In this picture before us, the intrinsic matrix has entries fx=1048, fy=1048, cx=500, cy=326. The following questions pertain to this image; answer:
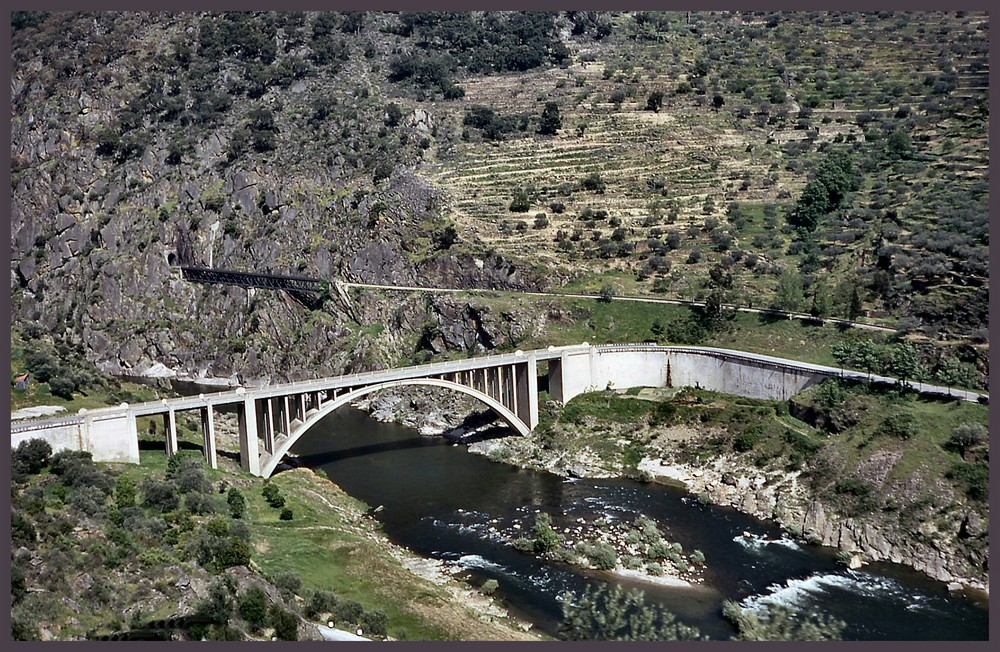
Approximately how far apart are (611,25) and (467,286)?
3249 inches

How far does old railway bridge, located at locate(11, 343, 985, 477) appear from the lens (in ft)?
221

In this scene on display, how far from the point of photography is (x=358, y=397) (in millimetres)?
83375

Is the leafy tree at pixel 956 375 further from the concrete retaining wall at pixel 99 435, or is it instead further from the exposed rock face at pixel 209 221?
the concrete retaining wall at pixel 99 435

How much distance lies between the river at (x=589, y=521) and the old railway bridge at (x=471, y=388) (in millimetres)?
6428

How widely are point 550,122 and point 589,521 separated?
271 ft

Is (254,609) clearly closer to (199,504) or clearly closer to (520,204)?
(199,504)

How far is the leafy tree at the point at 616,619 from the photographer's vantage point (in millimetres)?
51500

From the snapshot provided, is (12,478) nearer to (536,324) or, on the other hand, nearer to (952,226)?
(536,324)

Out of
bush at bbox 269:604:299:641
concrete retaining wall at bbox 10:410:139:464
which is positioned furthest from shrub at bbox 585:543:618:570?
concrete retaining wall at bbox 10:410:139:464

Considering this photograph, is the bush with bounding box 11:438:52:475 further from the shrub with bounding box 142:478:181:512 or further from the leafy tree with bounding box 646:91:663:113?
the leafy tree with bounding box 646:91:663:113

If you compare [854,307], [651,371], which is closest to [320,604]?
[651,371]

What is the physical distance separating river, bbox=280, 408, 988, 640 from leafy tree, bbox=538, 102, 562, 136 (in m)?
62.7

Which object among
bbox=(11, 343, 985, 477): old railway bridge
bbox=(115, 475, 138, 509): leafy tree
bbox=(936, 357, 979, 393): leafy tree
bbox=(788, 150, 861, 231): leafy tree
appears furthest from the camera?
bbox=(788, 150, 861, 231): leafy tree

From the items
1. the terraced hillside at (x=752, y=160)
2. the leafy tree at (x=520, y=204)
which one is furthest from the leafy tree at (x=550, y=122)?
the leafy tree at (x=520, y=204)
